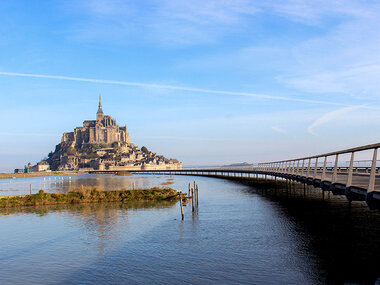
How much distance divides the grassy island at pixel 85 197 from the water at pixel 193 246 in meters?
8.05

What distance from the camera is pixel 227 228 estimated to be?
29.7m

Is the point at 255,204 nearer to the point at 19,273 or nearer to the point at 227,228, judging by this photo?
the point at 227,228

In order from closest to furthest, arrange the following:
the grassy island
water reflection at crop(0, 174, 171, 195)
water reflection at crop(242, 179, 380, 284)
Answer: water reflection at crop(242, 179, 380, 284)
the grassy island
water reflection at crop(0, 174, 171, 195)

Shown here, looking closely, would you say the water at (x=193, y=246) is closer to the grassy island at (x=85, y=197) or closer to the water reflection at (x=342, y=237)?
the water reflection at (x=342, y=237)

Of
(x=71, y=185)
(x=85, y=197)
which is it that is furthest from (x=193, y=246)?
(x=71, y=185)

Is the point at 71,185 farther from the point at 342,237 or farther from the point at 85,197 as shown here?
the point at 342,237

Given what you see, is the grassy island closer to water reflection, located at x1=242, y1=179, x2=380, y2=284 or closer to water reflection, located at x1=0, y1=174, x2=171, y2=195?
water reflection, located at x1=0, y1=174, x2=171, y2=195

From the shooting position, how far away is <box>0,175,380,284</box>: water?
1831 centimetres

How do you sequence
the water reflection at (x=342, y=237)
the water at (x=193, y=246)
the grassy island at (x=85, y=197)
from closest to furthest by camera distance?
1. the water reflection at (x=342, y=237)
2. the water at (x=193, y=246)
3. the grassy island at (x=85, y=197)

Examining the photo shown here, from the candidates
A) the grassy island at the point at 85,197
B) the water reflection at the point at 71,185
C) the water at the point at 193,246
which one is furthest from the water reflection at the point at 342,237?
the water reflection at the point at 71,185

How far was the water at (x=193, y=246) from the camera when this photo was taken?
18312 millimetres

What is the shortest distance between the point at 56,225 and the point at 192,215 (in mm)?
12928

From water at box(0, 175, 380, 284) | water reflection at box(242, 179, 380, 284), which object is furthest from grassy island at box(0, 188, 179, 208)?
water reflection at box(242, 179, 380, 284)

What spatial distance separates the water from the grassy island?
26.4 feet
